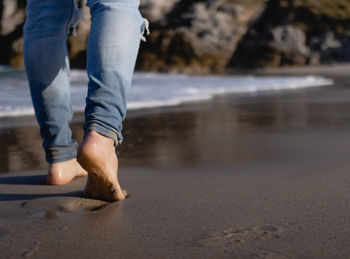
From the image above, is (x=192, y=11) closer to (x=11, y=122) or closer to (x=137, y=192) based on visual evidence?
(x=11, y=122)

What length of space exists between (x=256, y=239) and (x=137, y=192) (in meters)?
0.45

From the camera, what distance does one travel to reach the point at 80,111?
360 centimetres

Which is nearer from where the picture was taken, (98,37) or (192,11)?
(98,37)

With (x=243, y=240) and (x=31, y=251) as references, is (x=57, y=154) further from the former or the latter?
(x=243, y=240)

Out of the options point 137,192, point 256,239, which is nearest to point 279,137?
point 137,192

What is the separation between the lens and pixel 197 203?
3.74 feet

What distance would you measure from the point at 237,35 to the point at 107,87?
1281cm

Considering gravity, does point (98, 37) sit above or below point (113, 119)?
above

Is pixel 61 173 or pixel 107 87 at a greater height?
pixel 107 87

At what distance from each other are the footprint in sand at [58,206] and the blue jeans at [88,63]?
15cm

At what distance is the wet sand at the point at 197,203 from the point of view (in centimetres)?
86

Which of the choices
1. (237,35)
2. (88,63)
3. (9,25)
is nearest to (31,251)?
(88,63)

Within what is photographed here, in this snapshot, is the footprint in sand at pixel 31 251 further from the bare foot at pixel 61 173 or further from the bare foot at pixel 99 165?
the bare foot at pixel 61 173

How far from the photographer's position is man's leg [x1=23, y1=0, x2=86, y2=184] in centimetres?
135
